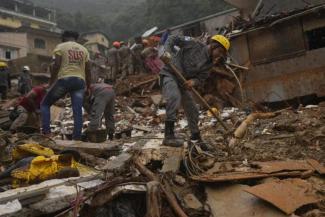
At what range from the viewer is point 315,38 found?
10.4 m

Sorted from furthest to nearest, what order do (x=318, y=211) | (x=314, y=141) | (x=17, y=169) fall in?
(x=314, y=141) → (x=17, y=169) → (x=318, y=211)

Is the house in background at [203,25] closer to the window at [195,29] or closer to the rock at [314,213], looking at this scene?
the window at [195,29]

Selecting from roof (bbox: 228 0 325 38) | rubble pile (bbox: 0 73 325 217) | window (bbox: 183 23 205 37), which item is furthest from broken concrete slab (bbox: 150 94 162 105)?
window (bbox: 183 23 205 37)

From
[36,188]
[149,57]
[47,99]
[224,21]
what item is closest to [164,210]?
[36,188]

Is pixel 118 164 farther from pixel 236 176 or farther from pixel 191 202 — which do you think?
→ pixel 236 176

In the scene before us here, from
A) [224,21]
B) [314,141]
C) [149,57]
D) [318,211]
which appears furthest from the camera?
[224,21]

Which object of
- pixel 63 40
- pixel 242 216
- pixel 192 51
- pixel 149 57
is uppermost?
pixel 149 57

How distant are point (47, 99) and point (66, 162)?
2.08 meters

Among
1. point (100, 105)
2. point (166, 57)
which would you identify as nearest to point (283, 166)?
point (166, 57)

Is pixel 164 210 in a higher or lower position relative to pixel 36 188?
lower

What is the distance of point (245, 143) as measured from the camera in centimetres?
539

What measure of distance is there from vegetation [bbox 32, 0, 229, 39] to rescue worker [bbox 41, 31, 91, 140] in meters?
22.7

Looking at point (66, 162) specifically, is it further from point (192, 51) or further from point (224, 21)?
point (224, 21)

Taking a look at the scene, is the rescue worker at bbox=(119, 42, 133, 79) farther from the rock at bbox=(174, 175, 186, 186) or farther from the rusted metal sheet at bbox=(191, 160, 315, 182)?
the rock at bbox=(174, 175, 186, 186)
